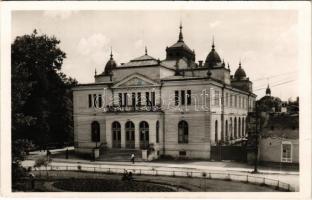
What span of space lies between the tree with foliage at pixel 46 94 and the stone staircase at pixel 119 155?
199 cm

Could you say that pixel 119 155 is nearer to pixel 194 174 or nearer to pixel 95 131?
pixel 95 131

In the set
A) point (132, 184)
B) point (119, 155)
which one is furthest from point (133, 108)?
point (132, 184)

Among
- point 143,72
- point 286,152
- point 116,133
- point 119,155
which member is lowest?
point 119,155

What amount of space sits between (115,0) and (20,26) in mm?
2548

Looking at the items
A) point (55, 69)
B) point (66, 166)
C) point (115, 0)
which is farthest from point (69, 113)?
point (115, 0)

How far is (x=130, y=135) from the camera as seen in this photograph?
1639cm

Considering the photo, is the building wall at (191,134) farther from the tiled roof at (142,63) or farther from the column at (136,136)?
the tiled roof at (142,63)

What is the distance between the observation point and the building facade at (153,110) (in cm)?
1492

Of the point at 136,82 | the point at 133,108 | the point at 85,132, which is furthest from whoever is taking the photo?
the point at 85,132

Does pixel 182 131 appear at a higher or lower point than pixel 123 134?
higher

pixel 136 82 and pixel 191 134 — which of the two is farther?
pixel 191 134

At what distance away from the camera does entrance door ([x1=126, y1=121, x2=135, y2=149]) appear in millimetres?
16250

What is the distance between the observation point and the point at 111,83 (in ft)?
50.2

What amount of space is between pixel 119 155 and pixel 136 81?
3151mm
